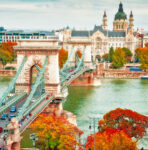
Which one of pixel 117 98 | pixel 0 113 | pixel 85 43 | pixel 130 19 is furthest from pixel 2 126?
pixel 130 19

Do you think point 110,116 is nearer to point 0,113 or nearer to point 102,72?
point 0,113

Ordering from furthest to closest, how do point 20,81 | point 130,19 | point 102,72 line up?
Answer: point 130,19 → point 102,72 → point 20,81

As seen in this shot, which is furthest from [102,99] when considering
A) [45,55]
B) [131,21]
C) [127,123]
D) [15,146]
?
[131,21]

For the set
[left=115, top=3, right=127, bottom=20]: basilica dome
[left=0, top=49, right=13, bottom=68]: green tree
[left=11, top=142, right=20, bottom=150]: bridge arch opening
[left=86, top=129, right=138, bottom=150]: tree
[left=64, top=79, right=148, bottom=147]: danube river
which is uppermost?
[left=115, top=3, right=127, bottom=20]: basilica dome

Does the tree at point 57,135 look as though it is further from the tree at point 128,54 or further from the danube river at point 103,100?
the tree at point 128,54

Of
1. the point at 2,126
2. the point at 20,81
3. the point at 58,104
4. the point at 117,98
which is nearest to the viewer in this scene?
the point at 2,126

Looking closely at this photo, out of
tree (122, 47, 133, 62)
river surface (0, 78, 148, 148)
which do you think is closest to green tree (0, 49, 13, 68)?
river surface (0, 78, 148, 148)

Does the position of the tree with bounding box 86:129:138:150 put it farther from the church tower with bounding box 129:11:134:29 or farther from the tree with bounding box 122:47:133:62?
the church tower with bounding box 129:11:134:29

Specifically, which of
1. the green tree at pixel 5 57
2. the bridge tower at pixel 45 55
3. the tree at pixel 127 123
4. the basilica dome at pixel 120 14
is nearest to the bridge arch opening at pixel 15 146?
the tree at pixel 127 123
